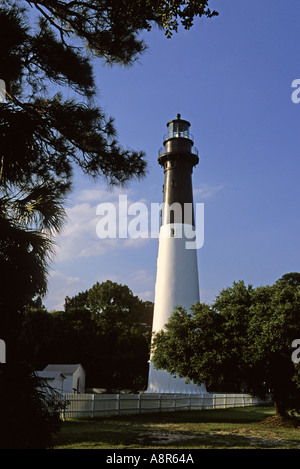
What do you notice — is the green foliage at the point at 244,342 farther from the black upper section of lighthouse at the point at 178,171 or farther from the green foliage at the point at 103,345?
the green foliage at the point at 103,345

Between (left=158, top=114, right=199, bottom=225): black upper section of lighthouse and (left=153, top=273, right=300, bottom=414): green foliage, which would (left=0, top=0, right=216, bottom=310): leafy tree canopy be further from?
(left=158, top=114, right=199, bottom=225): black upper section of lighthouse

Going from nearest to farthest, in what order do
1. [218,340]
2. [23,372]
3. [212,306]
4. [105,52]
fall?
[23,372], [105,52], [218,340], [212,306]

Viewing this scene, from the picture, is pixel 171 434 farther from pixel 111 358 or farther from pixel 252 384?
pixel 111 358

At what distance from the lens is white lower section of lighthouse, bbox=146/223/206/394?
2930cm

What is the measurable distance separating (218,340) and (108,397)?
6.60 meters

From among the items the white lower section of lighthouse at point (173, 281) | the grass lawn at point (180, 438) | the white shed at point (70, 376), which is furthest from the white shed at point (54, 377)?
the grass lawn at point (180, 438)

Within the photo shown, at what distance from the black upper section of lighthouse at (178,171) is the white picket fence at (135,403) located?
11.9m

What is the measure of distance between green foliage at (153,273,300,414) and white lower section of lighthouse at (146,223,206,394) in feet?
29.5

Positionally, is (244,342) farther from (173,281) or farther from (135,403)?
(173,281)

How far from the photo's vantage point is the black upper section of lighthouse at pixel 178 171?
30.9 metres

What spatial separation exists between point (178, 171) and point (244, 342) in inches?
676

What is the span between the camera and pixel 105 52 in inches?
339

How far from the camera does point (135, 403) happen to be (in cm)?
2295
